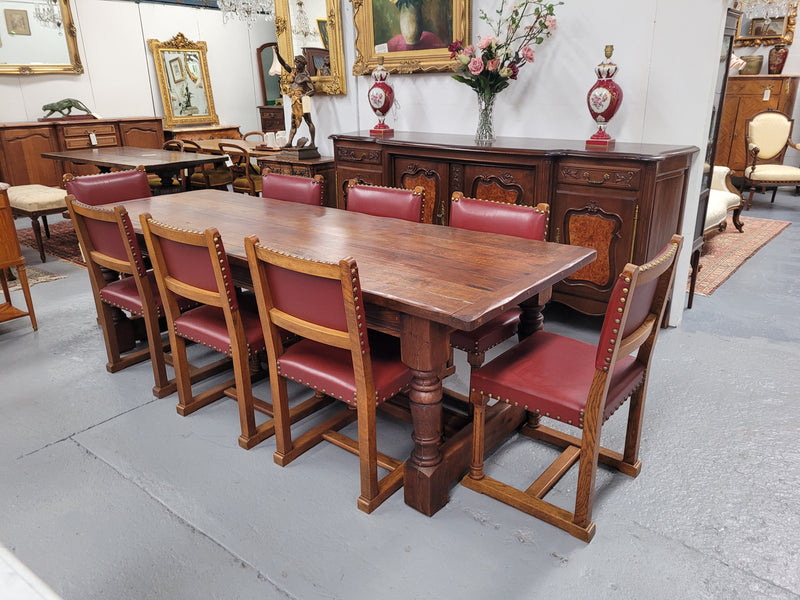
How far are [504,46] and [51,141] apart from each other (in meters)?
6.21

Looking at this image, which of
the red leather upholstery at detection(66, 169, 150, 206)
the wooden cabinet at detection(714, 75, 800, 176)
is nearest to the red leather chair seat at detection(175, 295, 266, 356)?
the red leather upholstery at detection(66, 169, 150, 206)

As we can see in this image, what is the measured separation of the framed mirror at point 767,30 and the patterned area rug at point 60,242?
25.5ft

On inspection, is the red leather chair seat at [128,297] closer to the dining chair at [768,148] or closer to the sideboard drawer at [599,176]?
the sideboard drawer at [599,176]

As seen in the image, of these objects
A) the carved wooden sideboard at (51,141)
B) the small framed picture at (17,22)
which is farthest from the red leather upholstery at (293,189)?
the small framed picture at (17,22)

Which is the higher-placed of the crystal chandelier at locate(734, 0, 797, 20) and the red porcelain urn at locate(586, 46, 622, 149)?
the crystal chandelier at locate(734, 0, 797, 20)

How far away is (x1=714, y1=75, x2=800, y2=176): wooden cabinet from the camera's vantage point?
7035 mm

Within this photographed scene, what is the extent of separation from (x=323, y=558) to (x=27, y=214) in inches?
182

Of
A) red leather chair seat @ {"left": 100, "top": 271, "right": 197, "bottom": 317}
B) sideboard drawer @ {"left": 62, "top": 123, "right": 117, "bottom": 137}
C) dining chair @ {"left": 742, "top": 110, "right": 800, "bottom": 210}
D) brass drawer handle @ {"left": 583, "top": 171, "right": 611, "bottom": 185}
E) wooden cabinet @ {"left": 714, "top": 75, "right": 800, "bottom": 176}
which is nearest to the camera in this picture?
red leather chair seat @ {"left": 100, "top": 271, "right": 197, "bottom": 317}

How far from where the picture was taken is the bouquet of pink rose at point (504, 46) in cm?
337

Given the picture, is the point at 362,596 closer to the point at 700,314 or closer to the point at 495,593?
the point at 495,593

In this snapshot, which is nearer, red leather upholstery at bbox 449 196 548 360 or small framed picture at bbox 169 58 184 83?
red leather upholstery at bbox 449 196 548 360

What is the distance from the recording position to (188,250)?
7.15 ft

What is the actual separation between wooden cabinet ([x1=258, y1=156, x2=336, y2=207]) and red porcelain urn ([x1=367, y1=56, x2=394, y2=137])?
686mm

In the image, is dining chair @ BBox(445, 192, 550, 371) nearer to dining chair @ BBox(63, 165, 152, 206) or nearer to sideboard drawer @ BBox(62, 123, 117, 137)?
dining chair @ BBox(63, 165, 152, 206)
